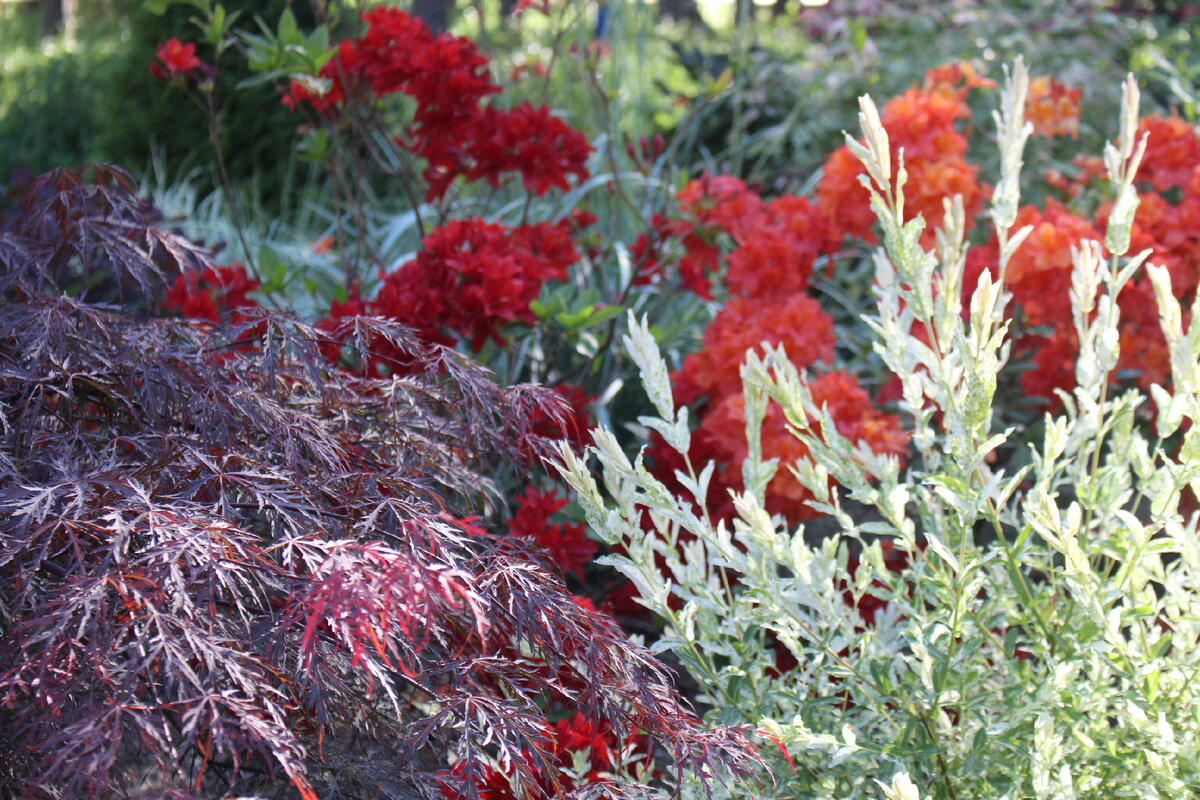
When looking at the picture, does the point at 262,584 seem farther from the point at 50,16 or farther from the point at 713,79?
the point at 50,16

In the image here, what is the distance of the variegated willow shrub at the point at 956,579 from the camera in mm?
1137

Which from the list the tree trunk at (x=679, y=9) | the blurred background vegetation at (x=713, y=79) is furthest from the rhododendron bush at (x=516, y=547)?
the tree trunk at (x=679, y=9)

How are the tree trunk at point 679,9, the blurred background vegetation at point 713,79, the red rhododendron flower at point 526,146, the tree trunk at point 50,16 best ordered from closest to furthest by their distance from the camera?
the red rhododendron flower at point 526,146
the blurred background vegetation at point 713,79
the tree trunk at point 679,9
the tree trunk at point 50,16

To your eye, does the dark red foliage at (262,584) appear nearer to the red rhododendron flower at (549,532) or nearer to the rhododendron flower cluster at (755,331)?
the red rhododendron flower at (549,532)

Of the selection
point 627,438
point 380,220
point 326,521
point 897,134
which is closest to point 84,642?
point 326,521

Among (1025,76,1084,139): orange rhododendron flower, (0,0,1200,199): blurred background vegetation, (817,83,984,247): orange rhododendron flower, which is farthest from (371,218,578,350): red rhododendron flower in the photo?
(1025,76,1084,139): orange rhododendron flower

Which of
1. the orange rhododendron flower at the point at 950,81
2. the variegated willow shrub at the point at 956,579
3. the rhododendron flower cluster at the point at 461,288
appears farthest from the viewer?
the orange rhododendron flower at the point at 950,81

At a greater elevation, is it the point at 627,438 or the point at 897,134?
the point at 897,134

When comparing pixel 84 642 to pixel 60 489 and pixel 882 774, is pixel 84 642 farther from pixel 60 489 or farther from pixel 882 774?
pixel 882 774

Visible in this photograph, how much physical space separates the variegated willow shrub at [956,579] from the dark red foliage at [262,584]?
0.19 meters

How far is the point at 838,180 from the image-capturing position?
2227 millimetres

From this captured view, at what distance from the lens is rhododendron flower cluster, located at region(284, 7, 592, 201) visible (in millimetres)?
2090

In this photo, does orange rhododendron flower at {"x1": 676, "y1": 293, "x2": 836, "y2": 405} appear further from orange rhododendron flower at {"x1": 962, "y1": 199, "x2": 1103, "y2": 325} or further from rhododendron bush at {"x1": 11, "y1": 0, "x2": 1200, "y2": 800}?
orange rhododendron flower at {"x1": 962, "y1": 199, "x2": 1103, "y2": 325}

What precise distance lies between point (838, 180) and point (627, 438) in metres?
0.80
